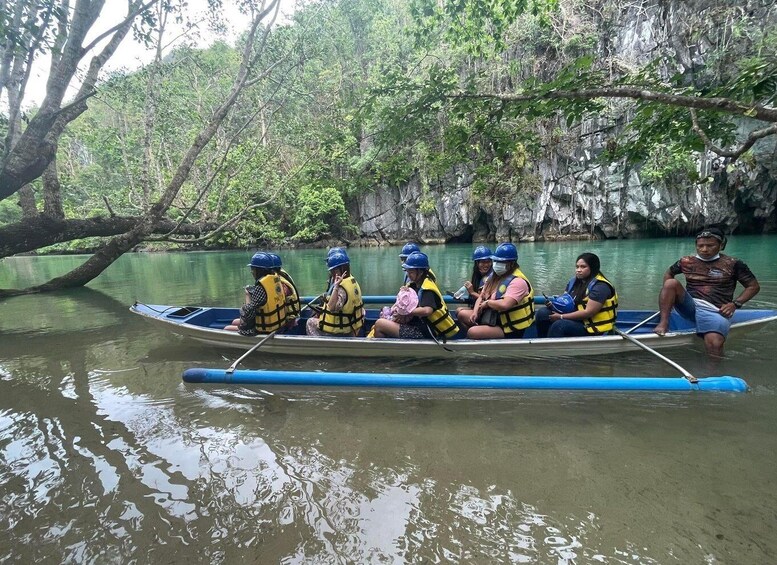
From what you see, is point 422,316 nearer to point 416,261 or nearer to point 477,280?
point 416,261

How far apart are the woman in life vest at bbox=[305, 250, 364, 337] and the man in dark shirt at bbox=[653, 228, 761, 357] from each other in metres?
3.43

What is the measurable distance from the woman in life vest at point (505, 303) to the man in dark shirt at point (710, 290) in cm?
145

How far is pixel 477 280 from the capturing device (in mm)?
5859

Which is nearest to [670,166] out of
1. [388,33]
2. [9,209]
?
[388,33]

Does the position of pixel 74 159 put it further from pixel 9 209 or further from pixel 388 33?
pixel 388 33

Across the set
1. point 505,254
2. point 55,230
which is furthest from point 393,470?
point 55,230

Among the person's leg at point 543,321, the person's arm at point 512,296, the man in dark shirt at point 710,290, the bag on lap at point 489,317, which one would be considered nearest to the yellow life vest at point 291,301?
the bag on lap at point 489,317

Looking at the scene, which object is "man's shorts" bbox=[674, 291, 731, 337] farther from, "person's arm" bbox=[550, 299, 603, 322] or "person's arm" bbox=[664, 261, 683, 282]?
"person's arm" bbox=[550, 299, 603, 322]

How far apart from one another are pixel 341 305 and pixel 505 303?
192 cm

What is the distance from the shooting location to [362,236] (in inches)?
1321

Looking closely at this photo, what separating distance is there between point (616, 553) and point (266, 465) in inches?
87.5

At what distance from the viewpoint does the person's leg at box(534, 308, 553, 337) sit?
16.4 feet

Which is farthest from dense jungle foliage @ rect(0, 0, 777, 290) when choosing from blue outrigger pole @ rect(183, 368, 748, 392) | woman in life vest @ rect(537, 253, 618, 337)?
blue outrigger pole @ rect(183, 368, 748, 392)

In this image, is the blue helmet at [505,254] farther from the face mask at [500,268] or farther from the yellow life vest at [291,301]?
the yellow life vest at [291,301]
